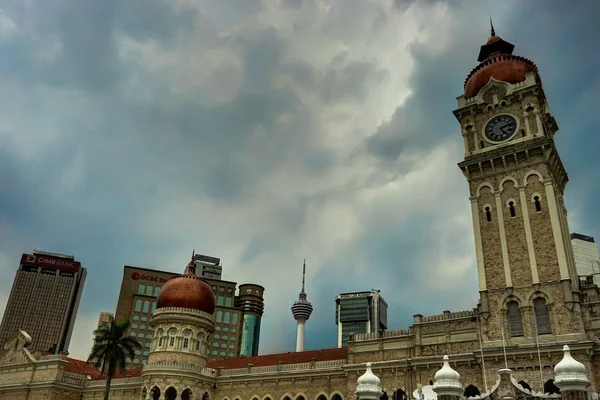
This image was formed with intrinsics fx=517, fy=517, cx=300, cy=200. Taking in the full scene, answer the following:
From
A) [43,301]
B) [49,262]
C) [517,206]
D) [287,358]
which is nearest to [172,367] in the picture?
[287,358]

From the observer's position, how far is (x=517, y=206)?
32500 millimetres

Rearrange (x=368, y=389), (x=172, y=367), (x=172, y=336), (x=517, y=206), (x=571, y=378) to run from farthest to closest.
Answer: (x=172, y=336)
(x=172, y=367)
(x=517, y=206)
(x=368, y=389)
(x=571, y=378)

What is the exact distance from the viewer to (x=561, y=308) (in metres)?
28.5

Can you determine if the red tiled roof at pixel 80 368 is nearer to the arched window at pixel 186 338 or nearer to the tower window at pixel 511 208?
the arched window at pixel 186 338

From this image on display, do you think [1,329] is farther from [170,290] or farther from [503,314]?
[503,314]

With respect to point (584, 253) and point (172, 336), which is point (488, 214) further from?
point (584, 253)

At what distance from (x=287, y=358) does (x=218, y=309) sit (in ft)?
277

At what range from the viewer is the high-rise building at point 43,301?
157m

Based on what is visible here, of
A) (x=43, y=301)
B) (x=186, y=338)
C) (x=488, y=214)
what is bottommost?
(x=186, y=338)

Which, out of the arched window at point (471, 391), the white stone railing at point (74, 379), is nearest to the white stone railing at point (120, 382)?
the white stone railing at point (74, 379)

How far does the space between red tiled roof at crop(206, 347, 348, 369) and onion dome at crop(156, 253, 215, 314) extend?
5.43 meters

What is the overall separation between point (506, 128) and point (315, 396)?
23.3 m

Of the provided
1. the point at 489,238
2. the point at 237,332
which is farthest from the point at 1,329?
the point at 489,238

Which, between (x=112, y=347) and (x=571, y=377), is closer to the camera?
(x=571, y=377)
